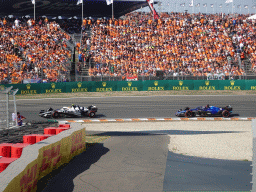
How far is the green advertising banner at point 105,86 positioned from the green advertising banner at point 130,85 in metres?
0.46

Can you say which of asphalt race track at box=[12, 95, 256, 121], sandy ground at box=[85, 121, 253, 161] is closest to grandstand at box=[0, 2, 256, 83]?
asphalt race track at box=[12, 95, 256, 121]

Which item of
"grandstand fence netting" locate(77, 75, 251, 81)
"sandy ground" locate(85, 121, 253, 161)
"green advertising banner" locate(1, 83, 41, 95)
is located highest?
"grandstand fence netting" locate(77, 75, 251, 81)

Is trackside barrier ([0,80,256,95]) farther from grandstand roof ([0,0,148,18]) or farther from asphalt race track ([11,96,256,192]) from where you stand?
asphalt race track ([11,96,256,192])

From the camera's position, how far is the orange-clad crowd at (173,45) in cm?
3688

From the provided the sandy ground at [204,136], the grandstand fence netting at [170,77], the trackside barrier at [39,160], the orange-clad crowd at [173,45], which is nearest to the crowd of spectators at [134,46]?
the orange-clad crowd at [173,45]

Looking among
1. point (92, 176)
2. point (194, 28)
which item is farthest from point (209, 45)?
point (92, 176)

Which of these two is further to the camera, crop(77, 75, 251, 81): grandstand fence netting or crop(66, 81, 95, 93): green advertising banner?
crop(77, 75, 251, 81): grandstand fence netting

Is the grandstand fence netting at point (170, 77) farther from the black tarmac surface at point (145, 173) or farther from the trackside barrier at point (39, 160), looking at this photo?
the trackside barrier at point (39, 160)

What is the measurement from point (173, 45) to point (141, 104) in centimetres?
1491

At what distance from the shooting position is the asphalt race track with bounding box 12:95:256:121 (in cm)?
2292

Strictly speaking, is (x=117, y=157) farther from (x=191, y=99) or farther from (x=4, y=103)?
(x=191, y=99)

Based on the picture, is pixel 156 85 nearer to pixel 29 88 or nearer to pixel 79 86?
pixel 79 86

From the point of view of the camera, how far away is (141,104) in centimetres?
2716

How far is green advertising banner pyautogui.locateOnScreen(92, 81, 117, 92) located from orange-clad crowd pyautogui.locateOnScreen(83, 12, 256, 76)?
1.05m
